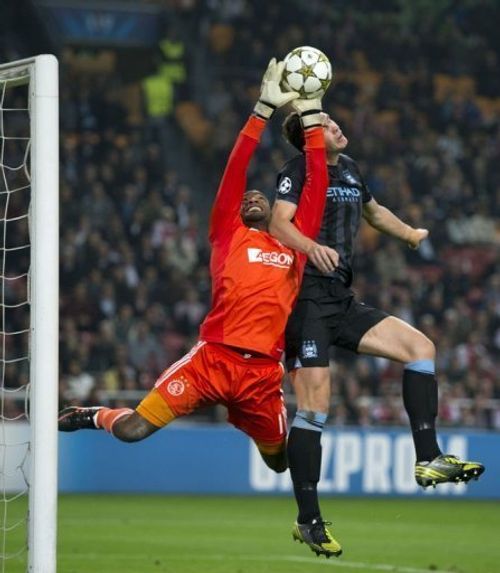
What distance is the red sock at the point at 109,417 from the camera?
331 inches

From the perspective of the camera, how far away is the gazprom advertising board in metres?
17.2

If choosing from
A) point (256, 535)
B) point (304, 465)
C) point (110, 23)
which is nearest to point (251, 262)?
point (304, 465)

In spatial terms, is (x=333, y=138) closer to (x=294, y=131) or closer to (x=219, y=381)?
(x=294, y=131)

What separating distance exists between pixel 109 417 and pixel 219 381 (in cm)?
72

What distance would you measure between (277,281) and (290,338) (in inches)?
15.7

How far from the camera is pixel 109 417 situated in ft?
27.9

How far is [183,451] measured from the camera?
1742cm

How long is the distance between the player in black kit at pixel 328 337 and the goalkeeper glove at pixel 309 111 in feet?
0.09

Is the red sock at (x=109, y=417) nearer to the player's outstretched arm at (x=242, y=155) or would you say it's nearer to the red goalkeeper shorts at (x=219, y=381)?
the red goalkeeper shorts at (x=219, y=381)

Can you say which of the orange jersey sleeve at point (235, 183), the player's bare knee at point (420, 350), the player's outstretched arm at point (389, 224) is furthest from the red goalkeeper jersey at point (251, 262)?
the player's bare knee at point (420, 350)

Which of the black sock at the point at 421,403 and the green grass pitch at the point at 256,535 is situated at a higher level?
the black sock at the point at 421,403

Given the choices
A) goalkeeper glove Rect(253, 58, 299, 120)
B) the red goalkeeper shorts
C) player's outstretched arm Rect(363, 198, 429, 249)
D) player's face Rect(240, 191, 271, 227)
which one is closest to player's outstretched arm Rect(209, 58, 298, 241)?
goalkeeper glove Rect(253, 58, 299, 120)

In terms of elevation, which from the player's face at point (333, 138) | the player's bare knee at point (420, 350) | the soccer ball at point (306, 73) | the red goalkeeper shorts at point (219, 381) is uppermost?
the soccer ball at point (306, 73)

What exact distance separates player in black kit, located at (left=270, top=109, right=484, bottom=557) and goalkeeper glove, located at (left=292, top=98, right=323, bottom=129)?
0.03m
